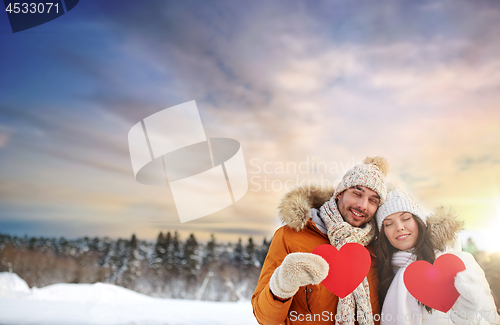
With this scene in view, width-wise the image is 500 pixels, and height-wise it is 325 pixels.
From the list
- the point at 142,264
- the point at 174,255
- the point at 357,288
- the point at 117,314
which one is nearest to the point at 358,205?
the point at 357,288

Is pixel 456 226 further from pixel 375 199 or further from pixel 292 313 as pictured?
pixel 292 313

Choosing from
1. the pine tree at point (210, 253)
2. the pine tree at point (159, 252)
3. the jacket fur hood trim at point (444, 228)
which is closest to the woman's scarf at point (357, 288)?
the jacket fur hood trim at point (444, 228)

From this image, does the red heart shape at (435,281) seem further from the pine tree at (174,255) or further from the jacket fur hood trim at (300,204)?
the pine tree at (174,255)

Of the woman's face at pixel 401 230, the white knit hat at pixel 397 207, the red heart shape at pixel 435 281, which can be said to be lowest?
the red heart shape at pixel 435 281

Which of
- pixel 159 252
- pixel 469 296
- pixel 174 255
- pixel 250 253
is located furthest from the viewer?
pixel 159 252

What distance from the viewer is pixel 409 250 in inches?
58.9

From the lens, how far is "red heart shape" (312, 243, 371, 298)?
53.5 inches

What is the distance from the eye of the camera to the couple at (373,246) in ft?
4.51

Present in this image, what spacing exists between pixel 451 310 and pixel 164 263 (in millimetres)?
10909

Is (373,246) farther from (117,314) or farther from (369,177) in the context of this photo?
(117,314)

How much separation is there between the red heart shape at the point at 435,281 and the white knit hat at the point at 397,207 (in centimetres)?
23

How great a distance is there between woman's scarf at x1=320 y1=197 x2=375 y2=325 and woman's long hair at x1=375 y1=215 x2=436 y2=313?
3.4 inches

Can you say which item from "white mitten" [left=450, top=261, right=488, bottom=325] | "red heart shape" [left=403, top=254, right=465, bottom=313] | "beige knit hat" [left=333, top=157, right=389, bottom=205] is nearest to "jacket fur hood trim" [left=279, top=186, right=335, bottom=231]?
"beige knit hat" [left=333, top=157, right=389, bottom=205]

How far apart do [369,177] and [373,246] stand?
39cm
